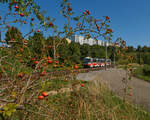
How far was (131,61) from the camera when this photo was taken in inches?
107

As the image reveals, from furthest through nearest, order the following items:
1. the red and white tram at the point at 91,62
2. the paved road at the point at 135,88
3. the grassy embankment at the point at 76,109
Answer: the red and white tram at the point at 91,62 < the paved road at the point at 135,88 < the grassy embankment at the point at 76,109

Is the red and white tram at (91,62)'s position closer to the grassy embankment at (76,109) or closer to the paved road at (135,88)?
the paved road at (135,88)

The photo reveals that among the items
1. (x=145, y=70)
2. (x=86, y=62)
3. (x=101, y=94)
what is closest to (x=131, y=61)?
(x=101, y=94)

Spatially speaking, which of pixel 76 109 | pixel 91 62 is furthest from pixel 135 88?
pixel 91 62

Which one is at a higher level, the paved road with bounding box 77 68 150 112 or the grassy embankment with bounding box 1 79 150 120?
the grassy embankment with bounding box 1 79 150 120

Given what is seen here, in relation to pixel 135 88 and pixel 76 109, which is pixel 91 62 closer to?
pixel 135 88

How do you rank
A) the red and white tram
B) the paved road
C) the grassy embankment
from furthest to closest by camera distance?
the red and white tram → the paved road → the grassy embankment

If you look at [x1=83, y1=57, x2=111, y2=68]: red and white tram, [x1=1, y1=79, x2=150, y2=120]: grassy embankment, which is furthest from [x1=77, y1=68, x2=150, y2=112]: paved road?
[x1=83, y1=57, x2=111, y2=68]: red and white tram

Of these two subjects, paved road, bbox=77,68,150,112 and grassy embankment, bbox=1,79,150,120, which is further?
paved road, bbox=77,68,150,112

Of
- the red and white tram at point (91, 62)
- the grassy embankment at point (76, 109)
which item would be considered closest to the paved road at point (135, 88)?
the grassy embankment at point (76, 109)

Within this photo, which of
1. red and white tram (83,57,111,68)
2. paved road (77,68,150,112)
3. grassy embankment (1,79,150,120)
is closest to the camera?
grassy embankment (1,79,150,120)

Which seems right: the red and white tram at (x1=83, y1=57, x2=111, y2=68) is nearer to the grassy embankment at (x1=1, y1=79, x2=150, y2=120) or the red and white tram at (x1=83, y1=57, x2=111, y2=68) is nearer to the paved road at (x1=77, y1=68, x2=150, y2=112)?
the paved road at (x1=77, y1=68, x2=150, y2=112)

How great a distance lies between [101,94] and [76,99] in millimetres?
856

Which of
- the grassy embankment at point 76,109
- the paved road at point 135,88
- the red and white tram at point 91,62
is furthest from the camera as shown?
the red and white tram at point 91,62
